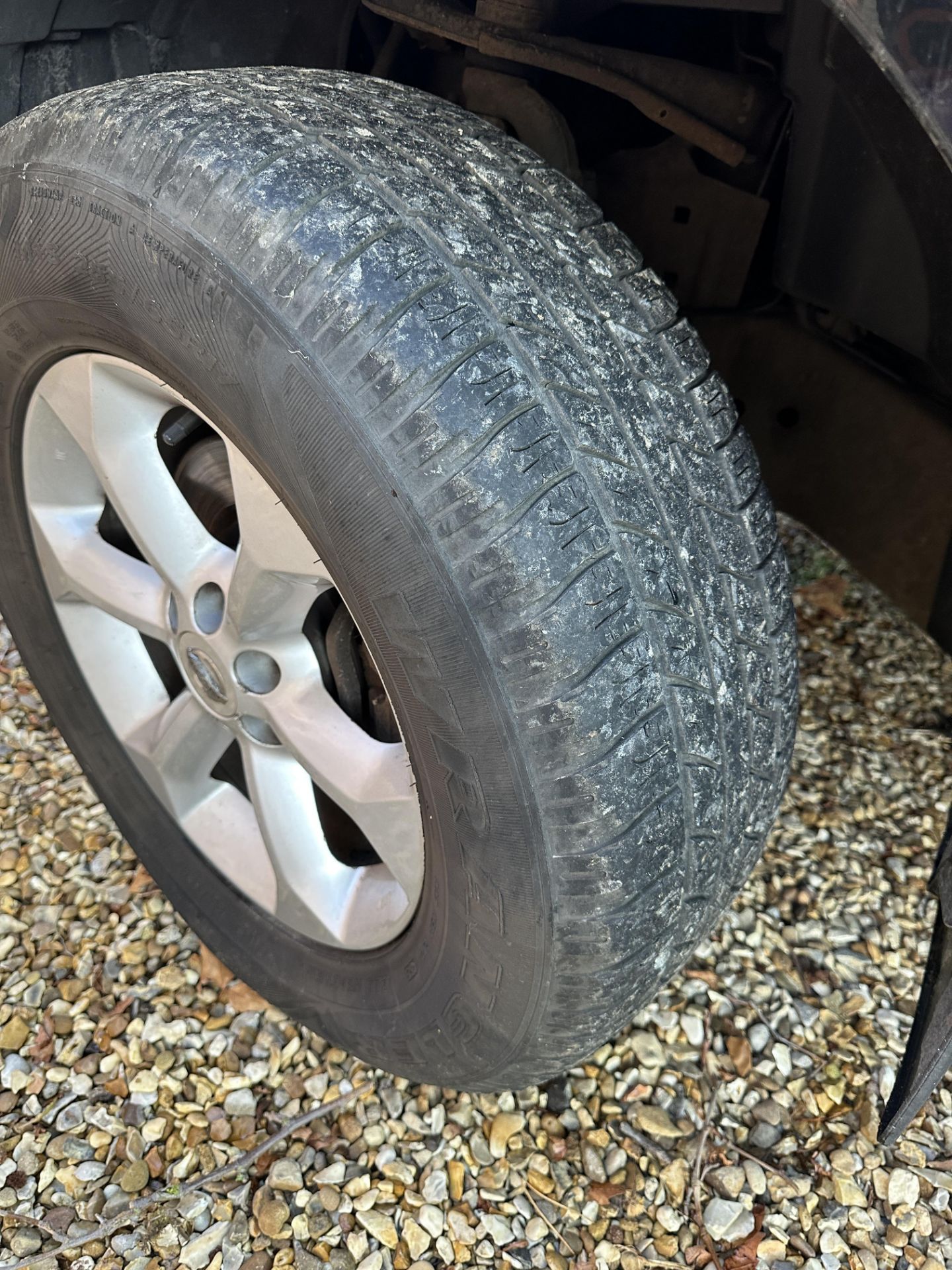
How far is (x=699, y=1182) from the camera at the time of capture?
1.66 meters

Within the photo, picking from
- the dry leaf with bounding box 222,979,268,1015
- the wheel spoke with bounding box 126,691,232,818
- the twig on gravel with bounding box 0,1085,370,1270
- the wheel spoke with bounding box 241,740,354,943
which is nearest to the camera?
the twig on gravel with bounding box 0,1085,370,1270

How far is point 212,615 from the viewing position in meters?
1.56

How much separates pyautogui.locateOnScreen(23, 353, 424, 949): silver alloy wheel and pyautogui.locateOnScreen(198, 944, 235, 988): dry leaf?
26cm

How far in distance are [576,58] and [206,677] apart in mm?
1146

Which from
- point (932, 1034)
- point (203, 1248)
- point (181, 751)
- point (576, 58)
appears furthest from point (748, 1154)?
point (576, 58)

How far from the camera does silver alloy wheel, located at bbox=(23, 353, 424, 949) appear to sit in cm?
142

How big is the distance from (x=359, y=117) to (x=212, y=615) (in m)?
0.74

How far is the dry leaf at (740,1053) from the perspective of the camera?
1.82 metres

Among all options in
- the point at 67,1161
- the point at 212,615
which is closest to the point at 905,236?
the point at 212,615

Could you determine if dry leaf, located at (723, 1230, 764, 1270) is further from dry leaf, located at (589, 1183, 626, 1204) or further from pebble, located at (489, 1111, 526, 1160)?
pebble, located at (489, 1111, 526, 1160)

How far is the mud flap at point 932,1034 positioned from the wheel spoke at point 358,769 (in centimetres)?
68

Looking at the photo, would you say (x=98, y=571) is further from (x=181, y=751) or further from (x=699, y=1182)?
(x=699, y=1182)

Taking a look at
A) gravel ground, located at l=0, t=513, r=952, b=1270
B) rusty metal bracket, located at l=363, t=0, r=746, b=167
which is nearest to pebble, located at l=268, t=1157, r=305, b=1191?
gravel ground, located at l=0, t=513, r=952, b=1270

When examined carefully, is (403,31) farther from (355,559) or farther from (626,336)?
(355,559)
